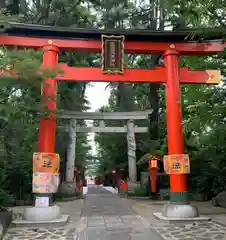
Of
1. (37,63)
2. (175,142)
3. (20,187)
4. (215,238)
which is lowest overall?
(215,238)

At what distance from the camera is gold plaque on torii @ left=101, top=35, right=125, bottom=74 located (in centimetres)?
1076

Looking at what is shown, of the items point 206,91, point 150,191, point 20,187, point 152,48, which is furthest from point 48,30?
point 150,191

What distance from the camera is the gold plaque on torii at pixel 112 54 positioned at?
10.8 m

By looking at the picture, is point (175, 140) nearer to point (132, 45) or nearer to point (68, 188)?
point (132, 45)

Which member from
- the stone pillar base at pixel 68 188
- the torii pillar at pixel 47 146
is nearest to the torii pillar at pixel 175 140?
the torii pillar at pixel 47 146

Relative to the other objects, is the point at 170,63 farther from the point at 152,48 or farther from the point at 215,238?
the point at 215,238

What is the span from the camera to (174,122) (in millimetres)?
10500

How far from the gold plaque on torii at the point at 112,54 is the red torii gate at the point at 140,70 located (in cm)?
11

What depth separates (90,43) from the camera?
11.1 m

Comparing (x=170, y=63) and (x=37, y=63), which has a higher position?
(x=170, y=63)

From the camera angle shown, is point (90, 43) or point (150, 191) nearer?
point (90, 43)

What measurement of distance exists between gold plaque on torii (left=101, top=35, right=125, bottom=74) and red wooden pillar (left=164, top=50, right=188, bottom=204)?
5.35ft

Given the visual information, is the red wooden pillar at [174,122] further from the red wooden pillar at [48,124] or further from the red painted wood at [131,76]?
the red wooden pillar at [48,124]

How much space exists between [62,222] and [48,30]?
243 inches
